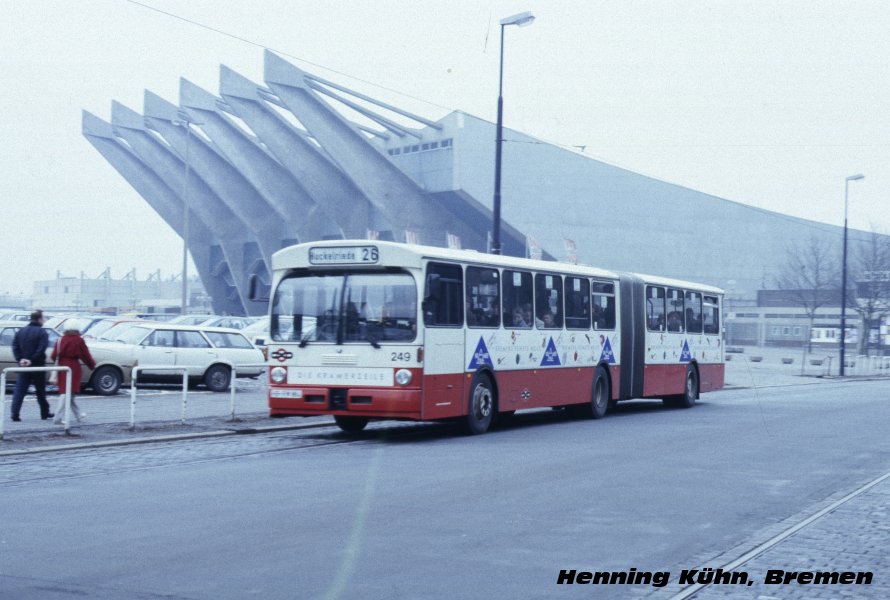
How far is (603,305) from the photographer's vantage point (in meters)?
22.1

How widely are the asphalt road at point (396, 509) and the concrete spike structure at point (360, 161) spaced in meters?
52.6

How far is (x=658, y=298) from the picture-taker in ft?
81.2

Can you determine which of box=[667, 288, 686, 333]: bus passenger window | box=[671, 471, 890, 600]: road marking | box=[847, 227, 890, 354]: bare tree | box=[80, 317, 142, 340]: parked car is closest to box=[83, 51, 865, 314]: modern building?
box=[847, 227, 890, 354]: bare tree

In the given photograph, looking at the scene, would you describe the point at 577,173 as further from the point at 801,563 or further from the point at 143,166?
the point at 801,563

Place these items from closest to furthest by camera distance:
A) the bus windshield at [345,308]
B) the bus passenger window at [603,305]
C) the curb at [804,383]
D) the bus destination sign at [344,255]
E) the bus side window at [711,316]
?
the bus windshield at [345,308] < the bus destination sign at [344,255] < the bus passenger window at [603,305] < the bus side window at [711,316] < the curb at [804,383]

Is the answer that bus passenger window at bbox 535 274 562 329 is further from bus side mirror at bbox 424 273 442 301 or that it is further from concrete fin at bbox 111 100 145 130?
concrete fin at bbox 111 100 145 130

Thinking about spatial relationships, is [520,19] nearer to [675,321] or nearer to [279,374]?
[675,321]

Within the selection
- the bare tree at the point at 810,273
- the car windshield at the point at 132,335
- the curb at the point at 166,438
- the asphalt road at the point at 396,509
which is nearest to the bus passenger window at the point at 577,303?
the asphalt road at the point at 396,509

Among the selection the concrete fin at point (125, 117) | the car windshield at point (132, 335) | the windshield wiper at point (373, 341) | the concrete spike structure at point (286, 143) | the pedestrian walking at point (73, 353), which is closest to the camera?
the windshield wiper at point (373, 341)

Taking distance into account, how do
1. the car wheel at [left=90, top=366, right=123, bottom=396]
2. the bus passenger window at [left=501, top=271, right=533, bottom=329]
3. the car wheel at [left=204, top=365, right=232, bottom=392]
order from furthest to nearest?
the car wheel at [left=204, top=365, right=232, bottom=392], the car wheel at [left=90, top=366, right=123, bottom=396], the bus passenger window at [left=501, top=271, right=533, bottom=329]

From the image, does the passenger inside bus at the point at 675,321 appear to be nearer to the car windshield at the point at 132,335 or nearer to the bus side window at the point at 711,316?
the bus side window at the point at 711,316

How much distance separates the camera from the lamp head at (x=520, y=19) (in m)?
25.2

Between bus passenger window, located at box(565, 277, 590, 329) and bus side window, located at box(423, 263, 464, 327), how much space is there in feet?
13.3

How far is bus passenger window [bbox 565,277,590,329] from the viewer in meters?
20.6
